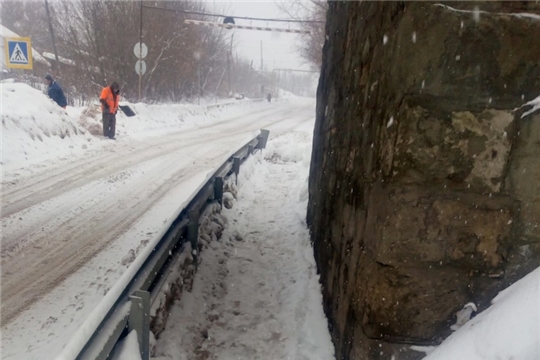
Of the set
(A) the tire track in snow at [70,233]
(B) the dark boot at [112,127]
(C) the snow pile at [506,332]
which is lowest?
(A) the tire track in snow at [70,233]

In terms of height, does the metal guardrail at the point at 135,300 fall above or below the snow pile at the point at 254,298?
above

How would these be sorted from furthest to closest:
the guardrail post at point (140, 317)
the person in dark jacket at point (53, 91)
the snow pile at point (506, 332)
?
the person in dark jacket at point (53, 91) < the guardrail post at point (140, 317) < the snow pile at point (506, 332)

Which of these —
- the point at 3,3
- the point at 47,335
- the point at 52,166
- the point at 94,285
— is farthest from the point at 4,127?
the point at 3,3

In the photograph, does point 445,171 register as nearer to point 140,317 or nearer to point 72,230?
point 140,317

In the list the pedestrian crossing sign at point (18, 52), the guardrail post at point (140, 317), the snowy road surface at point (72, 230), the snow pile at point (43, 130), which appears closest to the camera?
the guardrail post at point (140, 317)

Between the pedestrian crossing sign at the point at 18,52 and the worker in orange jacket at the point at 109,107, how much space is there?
6.93 ft

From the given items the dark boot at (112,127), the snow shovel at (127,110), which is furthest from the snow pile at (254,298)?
the snow shovel at (127,110)

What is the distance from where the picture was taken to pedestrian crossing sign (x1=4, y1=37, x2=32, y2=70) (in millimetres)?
10766

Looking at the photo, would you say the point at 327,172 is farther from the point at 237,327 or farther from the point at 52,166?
the point at 52,166

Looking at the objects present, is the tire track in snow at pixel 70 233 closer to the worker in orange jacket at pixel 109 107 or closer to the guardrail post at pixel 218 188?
the guardrail post at pixel 218 188

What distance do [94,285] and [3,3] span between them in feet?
209

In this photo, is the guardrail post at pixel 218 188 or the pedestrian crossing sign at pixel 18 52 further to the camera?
the pedestrian crossing sign at pixel 18 52

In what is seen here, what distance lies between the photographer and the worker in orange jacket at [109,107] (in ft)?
39.6

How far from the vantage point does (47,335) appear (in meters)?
3.24
